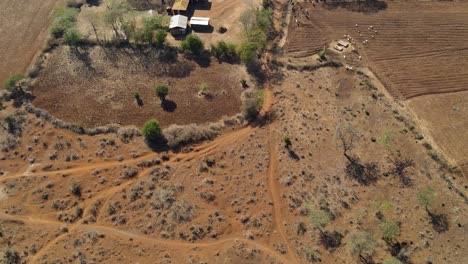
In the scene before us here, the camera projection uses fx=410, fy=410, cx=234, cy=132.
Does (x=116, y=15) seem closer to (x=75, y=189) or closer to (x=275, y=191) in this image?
(x=75, y=189)

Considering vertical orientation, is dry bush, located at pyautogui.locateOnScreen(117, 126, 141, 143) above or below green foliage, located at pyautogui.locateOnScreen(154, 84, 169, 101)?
below

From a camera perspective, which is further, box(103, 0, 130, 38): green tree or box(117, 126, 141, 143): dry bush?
box(103, 0, 130, 38): green tree

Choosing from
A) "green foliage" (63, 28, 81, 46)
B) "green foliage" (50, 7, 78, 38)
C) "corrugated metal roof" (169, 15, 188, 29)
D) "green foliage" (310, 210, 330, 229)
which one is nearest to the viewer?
"green foliage" (310, 210, 330, 229)

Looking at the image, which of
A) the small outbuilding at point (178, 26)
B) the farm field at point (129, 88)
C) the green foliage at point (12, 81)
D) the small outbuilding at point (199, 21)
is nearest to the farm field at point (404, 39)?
the small outbuilding at point (199, 21)

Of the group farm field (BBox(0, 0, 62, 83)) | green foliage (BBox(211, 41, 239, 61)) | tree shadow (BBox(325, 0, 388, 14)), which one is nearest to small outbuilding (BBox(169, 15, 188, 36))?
green foliage (BBox(211, 41, 239, 61))

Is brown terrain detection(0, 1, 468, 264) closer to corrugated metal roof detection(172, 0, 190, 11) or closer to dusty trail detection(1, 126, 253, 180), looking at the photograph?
dusty trail detection(1, 126, 253, 180)

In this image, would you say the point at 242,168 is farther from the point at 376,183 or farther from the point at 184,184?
the point at 376,183
